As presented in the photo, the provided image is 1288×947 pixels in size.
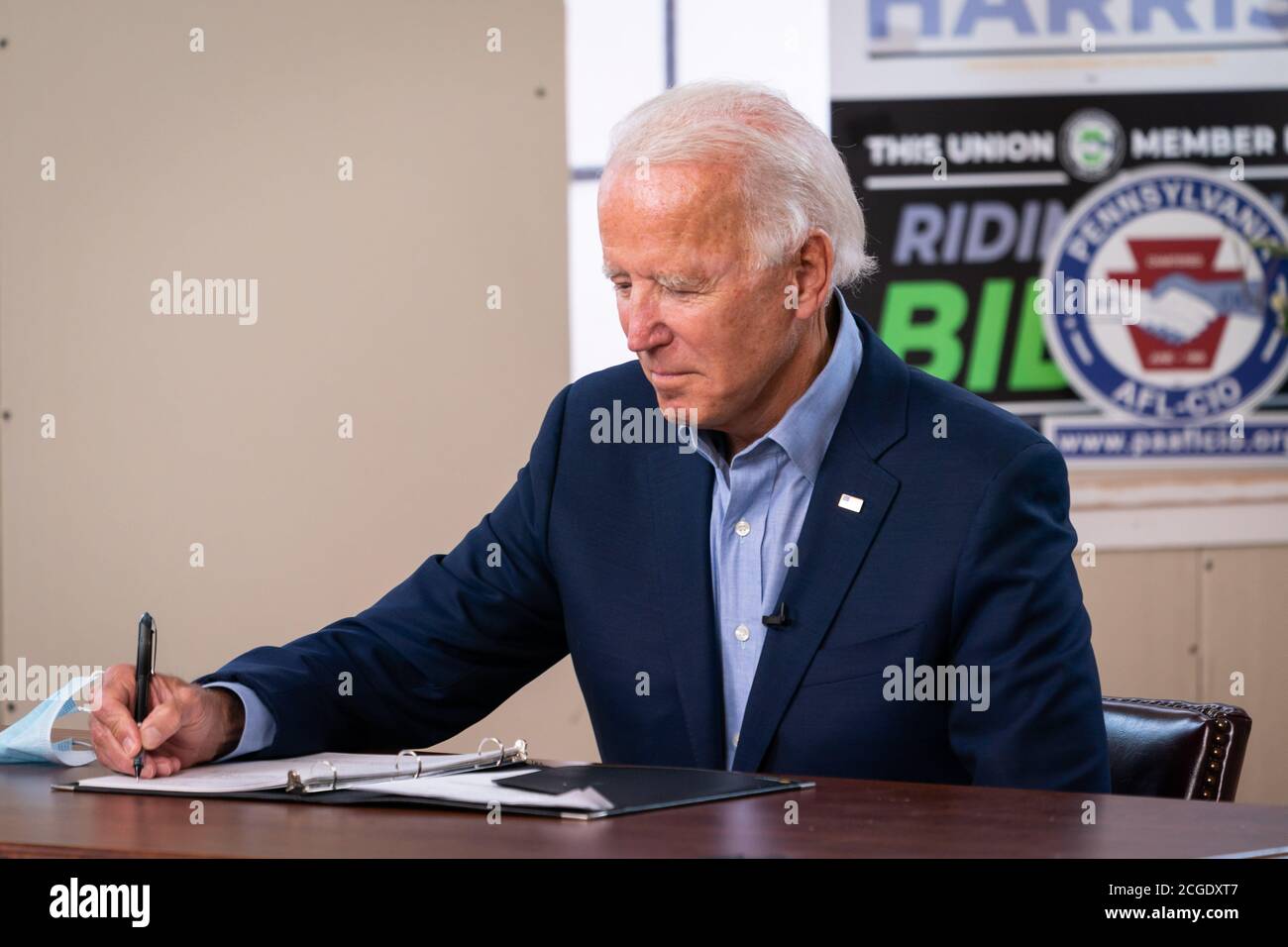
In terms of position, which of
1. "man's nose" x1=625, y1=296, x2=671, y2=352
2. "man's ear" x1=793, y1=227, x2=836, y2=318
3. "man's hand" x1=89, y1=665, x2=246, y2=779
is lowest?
"man's hand" x1=89, y1=665, x2=246, y2=779

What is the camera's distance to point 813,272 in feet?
6.30

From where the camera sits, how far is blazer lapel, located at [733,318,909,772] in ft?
5.71

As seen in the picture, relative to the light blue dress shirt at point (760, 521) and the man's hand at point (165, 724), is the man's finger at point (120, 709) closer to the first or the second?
the man's hand at point (165, 724)

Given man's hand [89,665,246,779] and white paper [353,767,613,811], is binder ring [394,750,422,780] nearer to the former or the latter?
white paper [353,767,613,811]

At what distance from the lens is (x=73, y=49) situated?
4027mm

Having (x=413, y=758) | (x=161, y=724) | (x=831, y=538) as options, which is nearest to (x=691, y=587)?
(x=831, y=538)

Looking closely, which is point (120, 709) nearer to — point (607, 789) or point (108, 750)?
point (108, 750)

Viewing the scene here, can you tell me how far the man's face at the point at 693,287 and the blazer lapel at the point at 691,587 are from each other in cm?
11

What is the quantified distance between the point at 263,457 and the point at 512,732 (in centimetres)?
96

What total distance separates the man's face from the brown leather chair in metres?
0.58

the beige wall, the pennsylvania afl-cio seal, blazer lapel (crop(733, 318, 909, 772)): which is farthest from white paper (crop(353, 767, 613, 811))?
the pennsylvania afl-cio seal

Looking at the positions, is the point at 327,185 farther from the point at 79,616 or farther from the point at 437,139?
the point at 79,616

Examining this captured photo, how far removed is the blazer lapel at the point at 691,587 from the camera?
5.89ft
